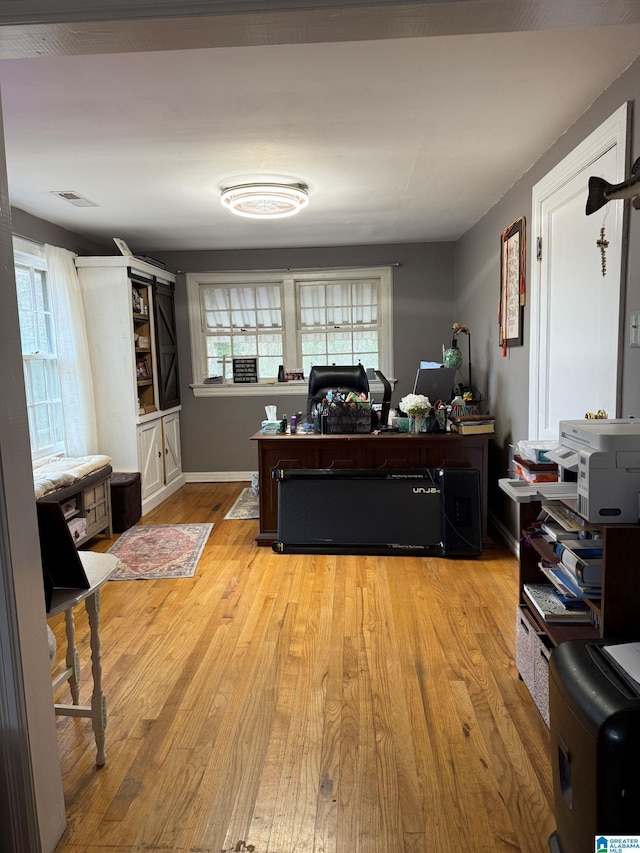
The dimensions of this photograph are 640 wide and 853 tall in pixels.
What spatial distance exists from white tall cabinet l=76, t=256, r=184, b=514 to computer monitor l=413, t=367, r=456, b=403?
8.50ft

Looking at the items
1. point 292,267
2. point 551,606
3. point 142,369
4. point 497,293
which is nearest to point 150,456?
point 142,369

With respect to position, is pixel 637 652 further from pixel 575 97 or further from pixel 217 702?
pixel 575 97

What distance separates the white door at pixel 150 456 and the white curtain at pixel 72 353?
1.55 feet

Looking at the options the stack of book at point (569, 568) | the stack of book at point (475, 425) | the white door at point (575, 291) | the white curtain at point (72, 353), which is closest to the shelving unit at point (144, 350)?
the white curtain at point (72, 353)

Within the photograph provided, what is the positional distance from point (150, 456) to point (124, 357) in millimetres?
1040

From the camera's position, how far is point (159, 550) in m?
4.34

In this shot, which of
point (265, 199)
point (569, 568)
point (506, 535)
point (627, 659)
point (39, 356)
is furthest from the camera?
point (39, 356)

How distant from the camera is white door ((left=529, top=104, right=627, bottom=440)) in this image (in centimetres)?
250

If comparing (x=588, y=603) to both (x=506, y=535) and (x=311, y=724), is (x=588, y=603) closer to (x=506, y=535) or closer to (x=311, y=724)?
(x=311, y=724)

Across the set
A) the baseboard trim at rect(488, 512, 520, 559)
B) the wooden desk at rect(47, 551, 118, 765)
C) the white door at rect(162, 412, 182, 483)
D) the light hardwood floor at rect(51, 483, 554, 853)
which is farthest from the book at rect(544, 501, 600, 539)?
the white door at rect(162, 412, 182, 483)

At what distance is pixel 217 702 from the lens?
7.83ft

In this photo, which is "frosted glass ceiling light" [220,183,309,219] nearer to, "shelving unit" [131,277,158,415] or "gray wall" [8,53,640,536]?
"gray wall" [8,53,640,536]

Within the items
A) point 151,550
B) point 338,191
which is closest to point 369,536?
point 151,550

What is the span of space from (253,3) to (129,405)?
430cm
